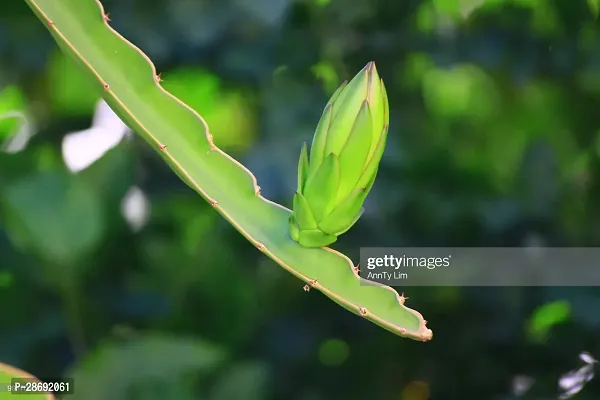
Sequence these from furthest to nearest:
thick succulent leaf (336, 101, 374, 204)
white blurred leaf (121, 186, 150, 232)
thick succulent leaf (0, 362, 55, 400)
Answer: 1. white blurred leaf (121, 186, 150, 232)
2. thick succulent leaf (0, 362, 55, 400)
3. thick succulent leaf (336, 101, 374, 204)

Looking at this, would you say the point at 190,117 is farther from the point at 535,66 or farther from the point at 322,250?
the point at 535,66

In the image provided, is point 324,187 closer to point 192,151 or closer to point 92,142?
point 192,151

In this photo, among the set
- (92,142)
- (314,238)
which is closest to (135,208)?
(92,142)

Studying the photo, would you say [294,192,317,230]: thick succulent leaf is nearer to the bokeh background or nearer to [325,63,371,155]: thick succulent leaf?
[325,63,371,155]: thick succulent leaf

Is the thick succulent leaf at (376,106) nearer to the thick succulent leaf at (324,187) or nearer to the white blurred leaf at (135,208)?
the thick succulent leaf at (324,187)

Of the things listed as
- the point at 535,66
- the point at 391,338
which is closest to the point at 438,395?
the point at 391,338

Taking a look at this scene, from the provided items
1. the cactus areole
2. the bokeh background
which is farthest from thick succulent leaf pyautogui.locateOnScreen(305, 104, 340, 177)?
the bokeh background

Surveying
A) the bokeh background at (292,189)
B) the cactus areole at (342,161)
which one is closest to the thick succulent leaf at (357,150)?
the cactus areole at (342,161)
